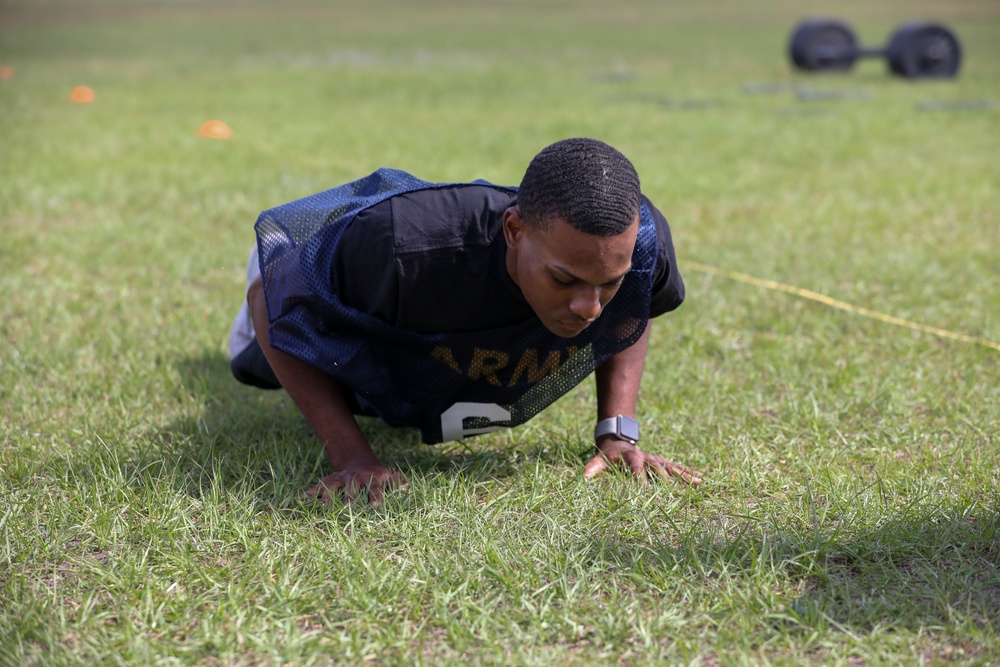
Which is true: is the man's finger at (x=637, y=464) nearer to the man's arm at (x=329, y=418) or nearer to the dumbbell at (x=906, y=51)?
the man's arm at (x=329, y=418)

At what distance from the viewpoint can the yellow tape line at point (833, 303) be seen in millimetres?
4328

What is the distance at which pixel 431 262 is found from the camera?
2.81 m

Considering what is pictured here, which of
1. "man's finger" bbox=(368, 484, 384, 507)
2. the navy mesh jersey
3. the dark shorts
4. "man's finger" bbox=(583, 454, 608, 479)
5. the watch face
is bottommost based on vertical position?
"man's finger" bbox=(583, 454, 608, 479)

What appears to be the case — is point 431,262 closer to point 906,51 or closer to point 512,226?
point 512,226

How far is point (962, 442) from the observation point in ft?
11.0

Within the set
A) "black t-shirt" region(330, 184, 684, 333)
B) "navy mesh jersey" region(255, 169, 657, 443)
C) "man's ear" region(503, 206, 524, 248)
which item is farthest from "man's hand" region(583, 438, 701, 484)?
"man's ear" region(503, 206, 524, 248)

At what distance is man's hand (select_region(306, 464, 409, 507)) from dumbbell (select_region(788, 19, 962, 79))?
12759 mm

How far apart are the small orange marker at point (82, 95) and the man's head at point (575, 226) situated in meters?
11.0

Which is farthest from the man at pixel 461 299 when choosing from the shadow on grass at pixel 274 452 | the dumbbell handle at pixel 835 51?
the dumbbell handle at pixel 835 51

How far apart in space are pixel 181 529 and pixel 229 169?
Result: 5.69 metres

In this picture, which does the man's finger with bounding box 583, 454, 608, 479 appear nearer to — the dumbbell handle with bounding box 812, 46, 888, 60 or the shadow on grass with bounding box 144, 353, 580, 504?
the shadow on grass with bounding box 144, 353, 580, 504

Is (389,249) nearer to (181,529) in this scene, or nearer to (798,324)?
(181,529)

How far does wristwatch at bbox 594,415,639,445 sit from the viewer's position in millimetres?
3203

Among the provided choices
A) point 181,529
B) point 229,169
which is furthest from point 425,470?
point 229,169
